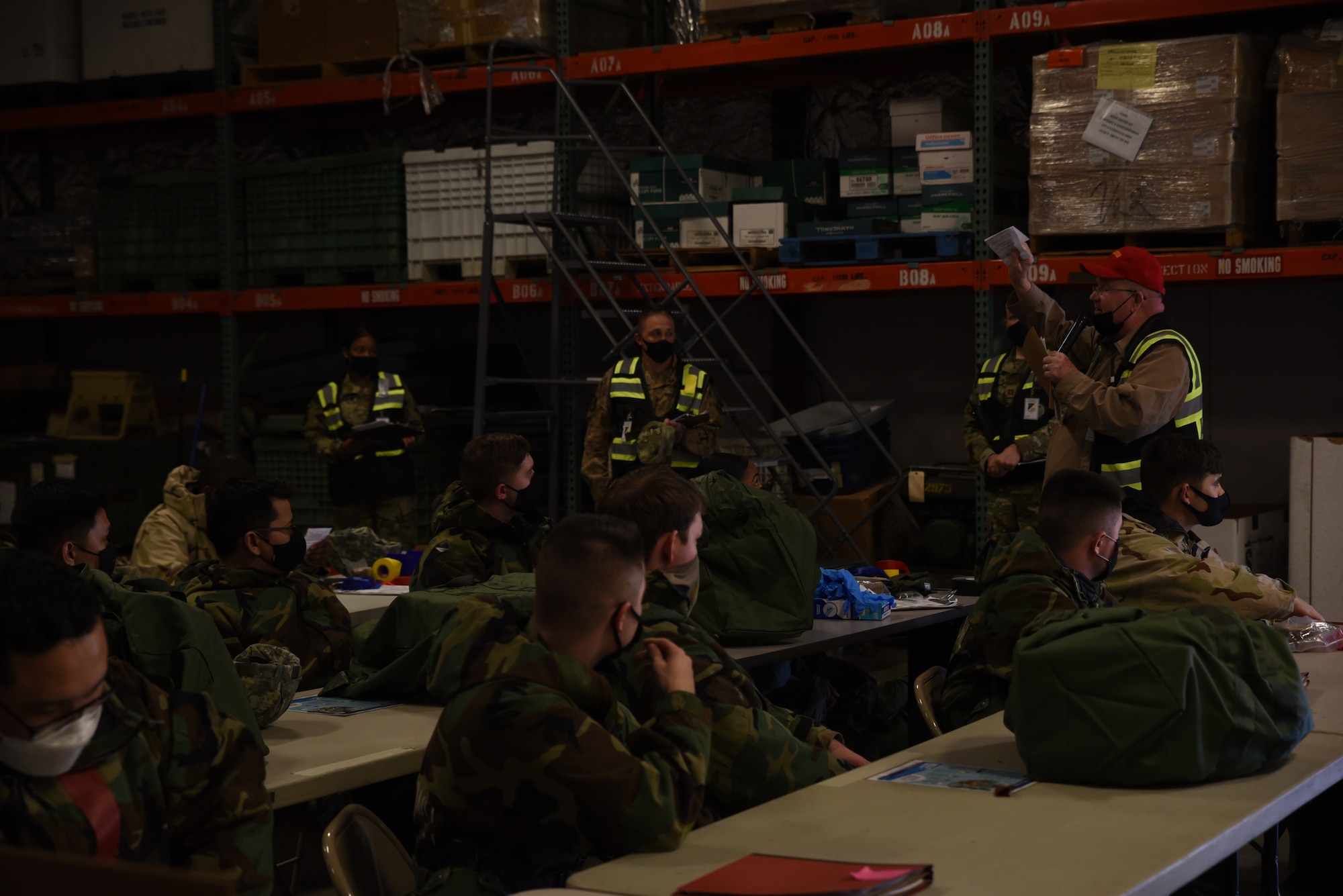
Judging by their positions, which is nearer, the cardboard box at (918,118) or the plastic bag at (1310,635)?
the plastic bag at (1310,635)

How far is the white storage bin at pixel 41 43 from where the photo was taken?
1195cm

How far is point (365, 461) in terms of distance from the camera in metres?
9.42

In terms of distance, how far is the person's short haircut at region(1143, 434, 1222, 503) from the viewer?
466cm

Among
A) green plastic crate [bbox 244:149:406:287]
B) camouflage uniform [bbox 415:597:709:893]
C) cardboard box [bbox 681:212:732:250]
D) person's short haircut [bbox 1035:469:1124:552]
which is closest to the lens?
camouflage uniform [bbox 415:597:709:893]

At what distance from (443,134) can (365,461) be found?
3769 mm

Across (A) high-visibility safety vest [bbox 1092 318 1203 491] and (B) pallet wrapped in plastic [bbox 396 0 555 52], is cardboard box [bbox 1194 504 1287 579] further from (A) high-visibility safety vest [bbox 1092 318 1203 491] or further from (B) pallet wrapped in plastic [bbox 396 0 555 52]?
(B) pallet wrapped in plastic [bbox 396 0 555 52]

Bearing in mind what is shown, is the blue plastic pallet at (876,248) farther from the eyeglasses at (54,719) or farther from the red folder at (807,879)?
the eyeglasses at (54,719)

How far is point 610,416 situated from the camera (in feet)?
28.5

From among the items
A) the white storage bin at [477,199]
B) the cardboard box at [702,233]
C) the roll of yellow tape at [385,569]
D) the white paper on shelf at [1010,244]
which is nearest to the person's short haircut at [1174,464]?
the white paper on shelf at [1010,244]

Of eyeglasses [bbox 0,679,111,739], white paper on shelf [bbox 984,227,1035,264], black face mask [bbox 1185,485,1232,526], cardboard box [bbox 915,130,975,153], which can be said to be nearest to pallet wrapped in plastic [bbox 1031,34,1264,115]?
cardboard box [bbox 915,130,975,153]

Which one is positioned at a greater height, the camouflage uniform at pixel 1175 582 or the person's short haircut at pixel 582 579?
the person's short haircut at pixel 582 579

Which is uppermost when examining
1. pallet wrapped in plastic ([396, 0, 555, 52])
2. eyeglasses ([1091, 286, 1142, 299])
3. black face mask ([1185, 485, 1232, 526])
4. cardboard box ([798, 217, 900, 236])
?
pallet wrapped in plastic ([396, 0, 555, 52])

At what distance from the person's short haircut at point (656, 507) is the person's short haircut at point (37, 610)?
1.60 meters

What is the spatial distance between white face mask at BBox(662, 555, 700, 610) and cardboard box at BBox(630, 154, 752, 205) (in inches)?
232
